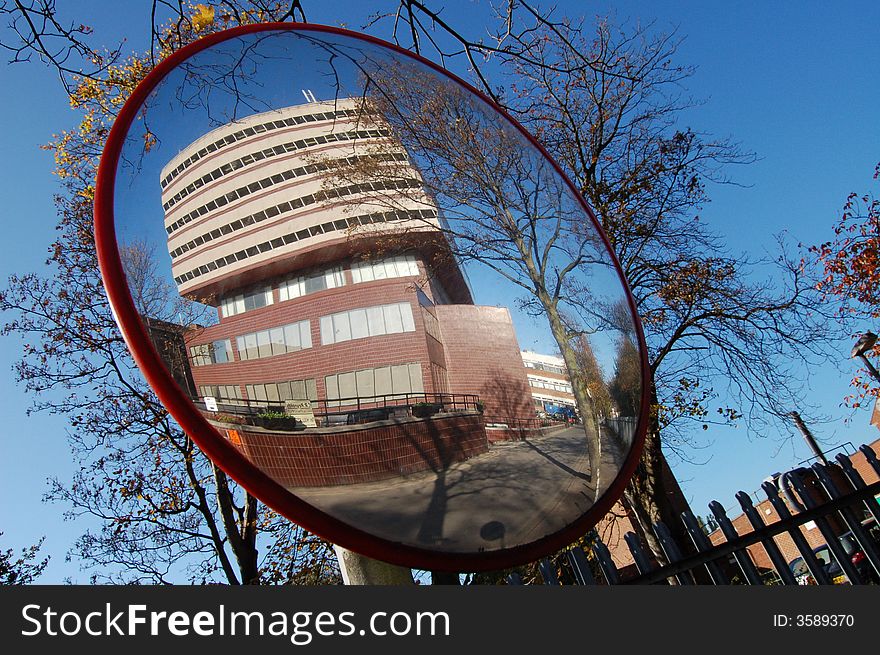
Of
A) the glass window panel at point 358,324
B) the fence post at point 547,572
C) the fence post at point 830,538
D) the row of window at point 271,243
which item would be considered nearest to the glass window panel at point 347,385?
the glass window panel at point 358,324

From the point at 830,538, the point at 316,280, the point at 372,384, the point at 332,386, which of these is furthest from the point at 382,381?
the point at 830,538

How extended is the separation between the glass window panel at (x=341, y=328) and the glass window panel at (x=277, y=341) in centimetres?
14

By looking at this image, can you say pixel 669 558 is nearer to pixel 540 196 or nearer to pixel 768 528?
pixel 768 528

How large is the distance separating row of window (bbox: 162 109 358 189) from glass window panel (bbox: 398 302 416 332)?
779 mm

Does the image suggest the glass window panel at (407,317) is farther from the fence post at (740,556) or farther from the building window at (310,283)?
the fence post at (740,556)

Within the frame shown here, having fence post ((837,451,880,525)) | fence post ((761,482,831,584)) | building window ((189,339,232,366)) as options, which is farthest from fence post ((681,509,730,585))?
building window ((189,339,232,366))

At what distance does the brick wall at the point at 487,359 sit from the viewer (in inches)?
59.1

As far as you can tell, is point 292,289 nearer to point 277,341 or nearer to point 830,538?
point 277,341

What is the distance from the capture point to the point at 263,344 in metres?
1.36

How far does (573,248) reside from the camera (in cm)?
218

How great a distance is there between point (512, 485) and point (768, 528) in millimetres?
1730

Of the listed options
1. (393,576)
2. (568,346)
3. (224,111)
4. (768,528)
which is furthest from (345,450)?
(768,528)

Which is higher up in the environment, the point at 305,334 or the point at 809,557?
the point at 305,334

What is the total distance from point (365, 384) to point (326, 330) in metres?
0.18
